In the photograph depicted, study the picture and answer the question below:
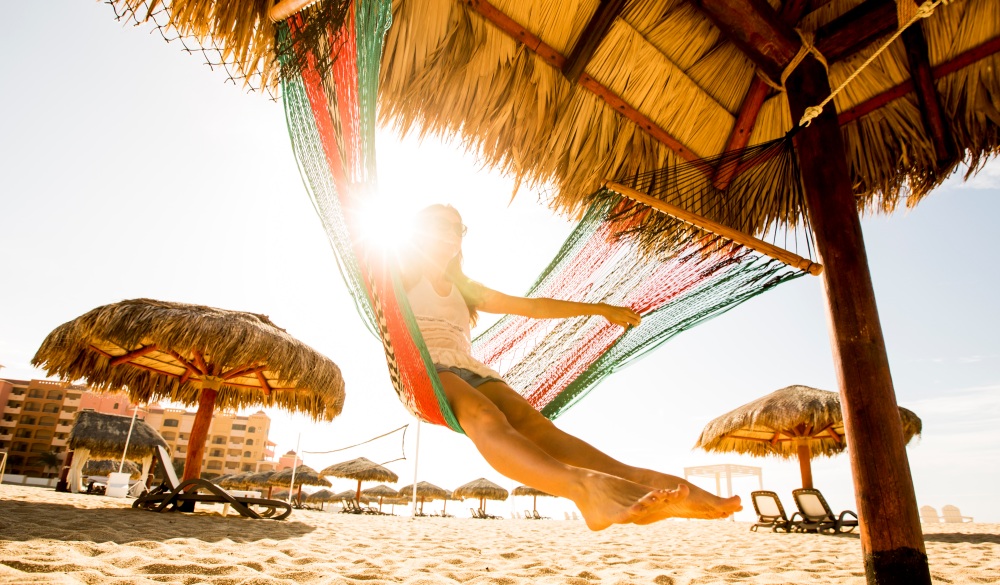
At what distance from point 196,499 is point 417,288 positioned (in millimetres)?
3888

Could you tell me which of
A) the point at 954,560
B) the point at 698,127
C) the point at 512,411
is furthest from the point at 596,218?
the point at 954,560

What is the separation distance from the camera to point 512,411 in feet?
4.51

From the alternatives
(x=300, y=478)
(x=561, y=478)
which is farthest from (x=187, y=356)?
(x=300, y=478)

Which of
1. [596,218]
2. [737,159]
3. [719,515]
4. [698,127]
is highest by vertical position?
[698,127]

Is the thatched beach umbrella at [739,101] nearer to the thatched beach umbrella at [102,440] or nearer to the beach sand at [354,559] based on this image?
the beach sand at [354,559]

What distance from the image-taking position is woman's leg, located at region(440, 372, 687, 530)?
889 mm

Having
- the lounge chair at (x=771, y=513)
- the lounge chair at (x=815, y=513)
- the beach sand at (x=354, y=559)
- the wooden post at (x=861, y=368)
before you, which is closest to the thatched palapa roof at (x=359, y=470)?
the lounge chair at (x=771, y=513)

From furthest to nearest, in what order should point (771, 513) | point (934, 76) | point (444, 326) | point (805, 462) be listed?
point (805, 462) < point (771, 513) < point (934, 76) < point (444, 326)

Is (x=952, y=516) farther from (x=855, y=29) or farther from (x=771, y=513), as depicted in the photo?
(x=855, y=29)

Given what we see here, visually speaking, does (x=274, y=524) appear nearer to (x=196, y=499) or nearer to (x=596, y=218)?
(x=196, y=499)

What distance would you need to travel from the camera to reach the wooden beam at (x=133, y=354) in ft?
16.2

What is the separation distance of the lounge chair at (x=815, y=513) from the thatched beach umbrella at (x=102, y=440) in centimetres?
1179

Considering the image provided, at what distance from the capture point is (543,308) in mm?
1821

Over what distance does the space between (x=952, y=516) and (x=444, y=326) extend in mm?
13554
